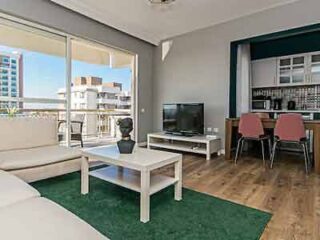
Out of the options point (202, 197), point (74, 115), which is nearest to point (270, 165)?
point (202, 197)

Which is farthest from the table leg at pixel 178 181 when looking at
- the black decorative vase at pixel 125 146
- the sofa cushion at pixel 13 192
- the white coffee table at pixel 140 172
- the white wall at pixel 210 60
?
the white wall at pixel 210 60

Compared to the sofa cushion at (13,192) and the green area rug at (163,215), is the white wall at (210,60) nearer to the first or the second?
the green area rug at (163,215)

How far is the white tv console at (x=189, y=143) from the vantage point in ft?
13.8

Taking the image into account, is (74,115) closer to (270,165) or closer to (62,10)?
(62,10)

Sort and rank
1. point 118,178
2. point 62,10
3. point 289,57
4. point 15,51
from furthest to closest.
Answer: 1. point 289,57
2. point 62,10
3. point 15,51
4. point 118,178

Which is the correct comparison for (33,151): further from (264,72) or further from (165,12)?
(264,72)

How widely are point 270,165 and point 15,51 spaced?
14.7ft

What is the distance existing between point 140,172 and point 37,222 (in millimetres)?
1166

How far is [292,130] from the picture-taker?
3412 millimetres

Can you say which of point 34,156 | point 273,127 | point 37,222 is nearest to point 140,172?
point 37,222

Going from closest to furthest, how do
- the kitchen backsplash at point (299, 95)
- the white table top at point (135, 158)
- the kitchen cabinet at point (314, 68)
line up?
the white table top at point (135, 158), the kitchen cabinet at point (314, 68), the kitchen backsplash at point (299, 95)

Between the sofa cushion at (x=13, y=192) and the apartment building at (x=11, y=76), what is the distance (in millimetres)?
2281

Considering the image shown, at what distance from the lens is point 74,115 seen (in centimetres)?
480

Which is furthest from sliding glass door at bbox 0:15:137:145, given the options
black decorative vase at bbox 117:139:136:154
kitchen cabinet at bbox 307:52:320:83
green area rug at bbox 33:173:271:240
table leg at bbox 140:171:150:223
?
kitchen cabinet at bbox 307:52:320:83
